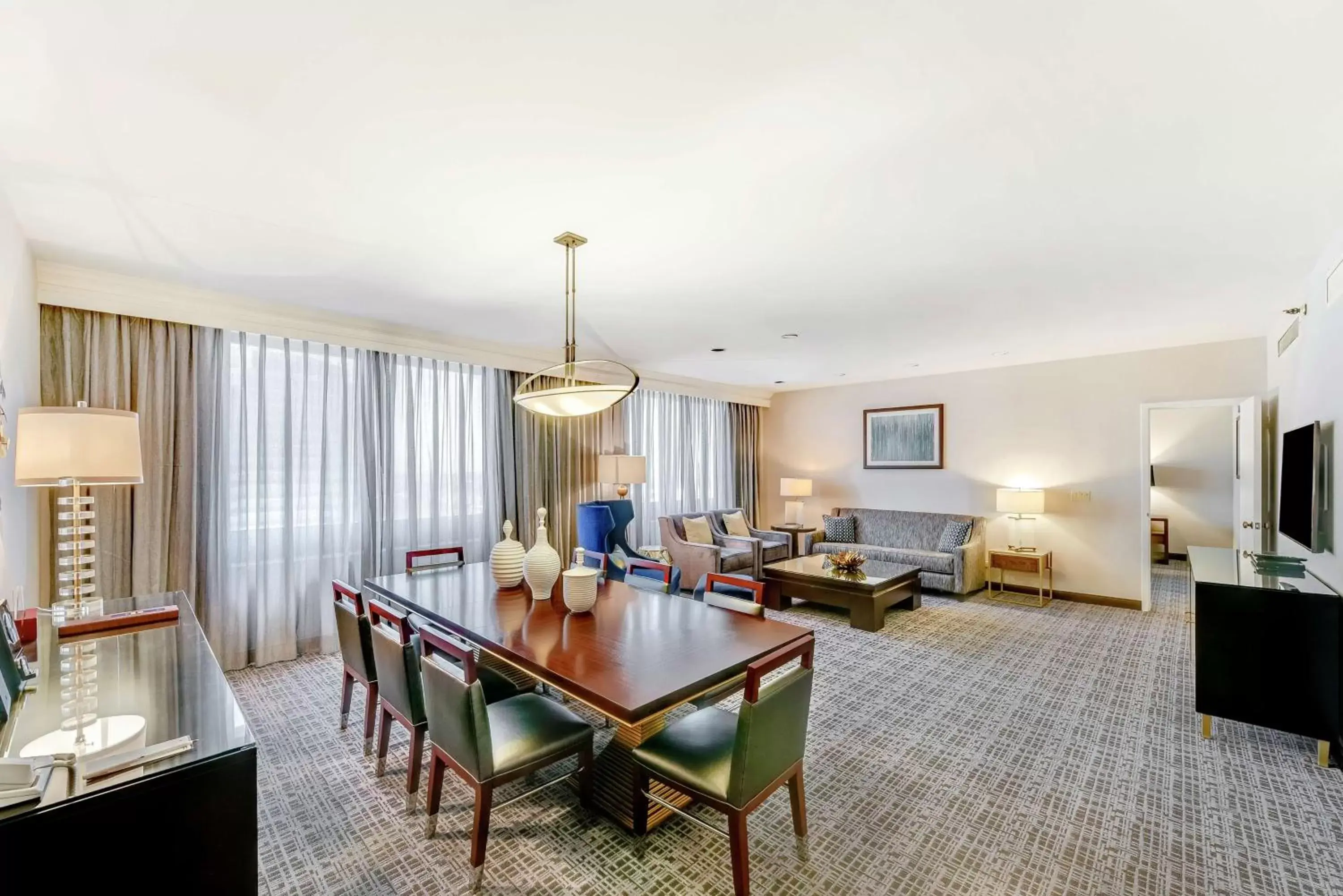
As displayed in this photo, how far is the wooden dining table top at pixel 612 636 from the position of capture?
5.85ft

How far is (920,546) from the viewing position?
6445 millimetres

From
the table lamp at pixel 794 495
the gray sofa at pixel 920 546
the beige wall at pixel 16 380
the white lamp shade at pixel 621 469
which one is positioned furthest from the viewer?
the table lamp at pixel 794 495

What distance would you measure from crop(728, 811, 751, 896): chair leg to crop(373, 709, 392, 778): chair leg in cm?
162

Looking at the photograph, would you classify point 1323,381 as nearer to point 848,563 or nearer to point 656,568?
point 848,563

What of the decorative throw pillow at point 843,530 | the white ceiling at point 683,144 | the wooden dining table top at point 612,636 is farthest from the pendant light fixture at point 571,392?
the decorative throw pillow at point 843,530

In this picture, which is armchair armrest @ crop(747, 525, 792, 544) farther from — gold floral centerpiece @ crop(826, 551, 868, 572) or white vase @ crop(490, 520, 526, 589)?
white vase @ crop(490, 520, 526, 589)

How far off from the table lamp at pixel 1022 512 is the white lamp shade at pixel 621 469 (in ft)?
12.2

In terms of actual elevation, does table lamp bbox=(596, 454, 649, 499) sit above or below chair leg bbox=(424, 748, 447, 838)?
above

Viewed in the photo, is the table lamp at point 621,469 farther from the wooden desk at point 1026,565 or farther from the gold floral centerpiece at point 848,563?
the wooden desk at point 1026,565

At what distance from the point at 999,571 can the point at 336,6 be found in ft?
22.9

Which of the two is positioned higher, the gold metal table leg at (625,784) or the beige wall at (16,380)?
the beige wall at (16,380)

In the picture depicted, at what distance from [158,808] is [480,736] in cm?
85

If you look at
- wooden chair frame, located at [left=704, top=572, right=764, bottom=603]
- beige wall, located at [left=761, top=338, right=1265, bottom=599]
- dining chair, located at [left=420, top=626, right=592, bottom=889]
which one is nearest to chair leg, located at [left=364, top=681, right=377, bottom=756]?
dining chair, located at [left=420, top=626, right=592, bottom=889]

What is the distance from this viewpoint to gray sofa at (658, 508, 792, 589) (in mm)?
5949
